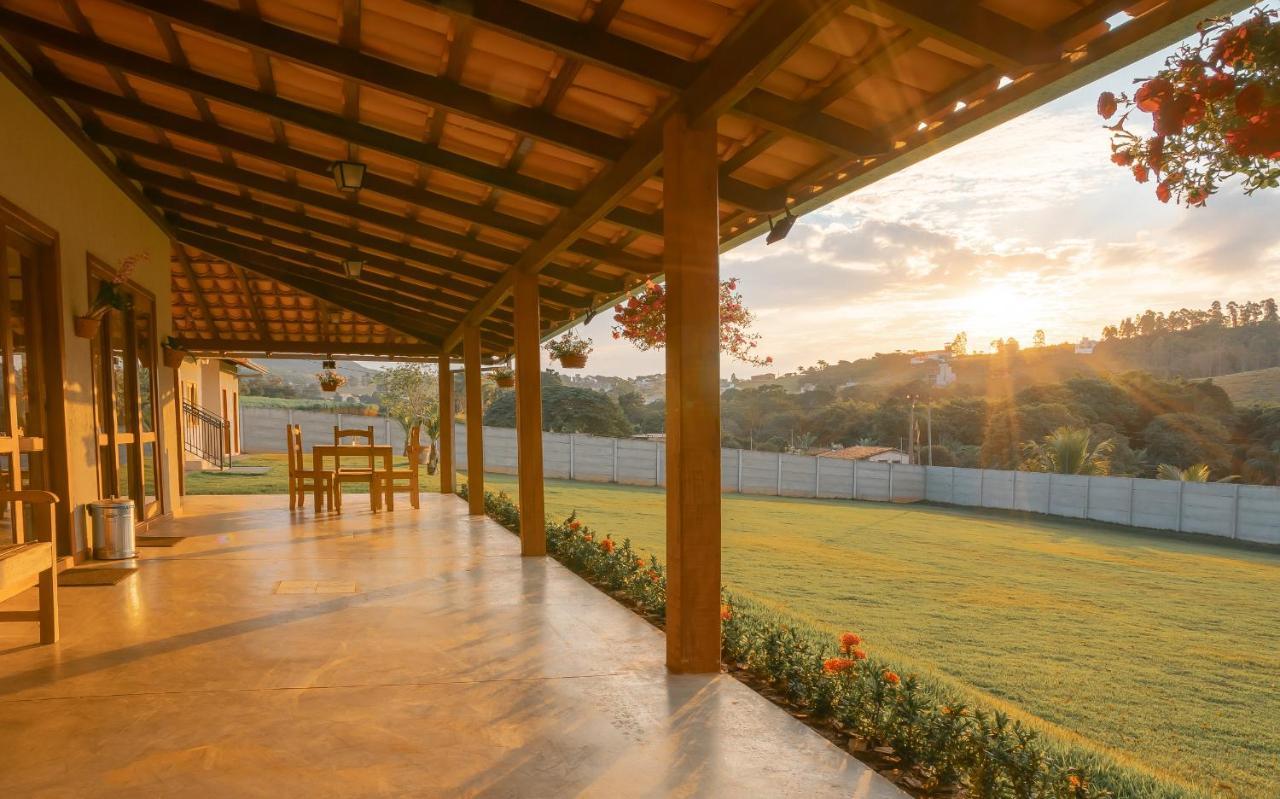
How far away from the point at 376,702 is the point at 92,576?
3677mm

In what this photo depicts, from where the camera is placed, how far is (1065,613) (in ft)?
31.9

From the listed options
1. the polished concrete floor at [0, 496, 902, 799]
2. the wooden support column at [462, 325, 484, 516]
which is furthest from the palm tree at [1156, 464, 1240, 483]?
the polished concrete floor at [0, 496, 902, 799]

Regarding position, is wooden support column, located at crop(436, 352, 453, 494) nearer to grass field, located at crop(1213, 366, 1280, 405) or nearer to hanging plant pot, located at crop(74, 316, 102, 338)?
hanging plant pot, located at crop(74, 316, 102, 338)

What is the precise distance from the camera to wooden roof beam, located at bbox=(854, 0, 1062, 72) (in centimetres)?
254

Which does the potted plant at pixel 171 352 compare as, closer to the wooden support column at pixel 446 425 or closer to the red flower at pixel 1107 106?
the wooden support column at pixel 446 425

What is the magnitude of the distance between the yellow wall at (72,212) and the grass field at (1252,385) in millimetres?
32125

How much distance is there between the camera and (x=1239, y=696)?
667 centimetres

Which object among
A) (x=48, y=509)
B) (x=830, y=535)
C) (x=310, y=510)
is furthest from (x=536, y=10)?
(x=830, y=535)

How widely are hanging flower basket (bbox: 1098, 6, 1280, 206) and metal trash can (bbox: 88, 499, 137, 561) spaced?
268 inches

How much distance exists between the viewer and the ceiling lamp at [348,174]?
5.55m

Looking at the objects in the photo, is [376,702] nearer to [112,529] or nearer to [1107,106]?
[1107,106]

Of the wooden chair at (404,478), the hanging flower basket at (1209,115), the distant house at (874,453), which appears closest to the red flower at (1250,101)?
the hanging flower basket at (1209,115)

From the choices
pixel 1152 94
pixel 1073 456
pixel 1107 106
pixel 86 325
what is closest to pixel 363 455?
pixel 86 325

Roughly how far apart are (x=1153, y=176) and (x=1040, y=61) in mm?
1205
